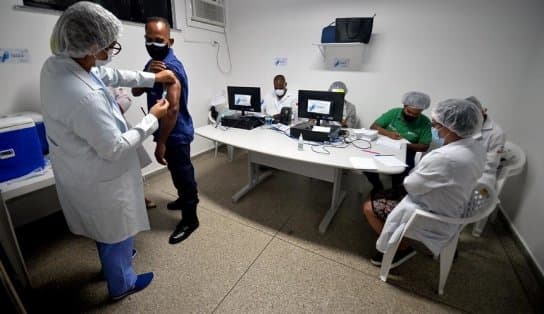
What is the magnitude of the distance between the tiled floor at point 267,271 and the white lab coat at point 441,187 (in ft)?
1.28

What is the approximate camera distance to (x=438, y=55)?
8.93ft

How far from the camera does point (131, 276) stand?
147 centimetres

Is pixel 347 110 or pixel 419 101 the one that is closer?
pixel 419 101

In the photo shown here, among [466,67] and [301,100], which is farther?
[466,67]

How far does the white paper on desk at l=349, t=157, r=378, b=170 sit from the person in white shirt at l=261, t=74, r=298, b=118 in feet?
5.43

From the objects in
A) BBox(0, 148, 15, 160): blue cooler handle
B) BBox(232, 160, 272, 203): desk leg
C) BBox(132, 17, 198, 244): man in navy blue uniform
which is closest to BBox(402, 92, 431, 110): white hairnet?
BBox(232, 160, 272, 203): desk leg

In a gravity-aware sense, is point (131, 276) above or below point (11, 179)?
below

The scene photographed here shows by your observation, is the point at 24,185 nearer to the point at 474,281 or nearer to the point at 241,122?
the point at 241,122

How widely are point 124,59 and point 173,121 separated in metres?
1.52

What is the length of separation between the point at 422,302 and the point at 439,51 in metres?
2.64

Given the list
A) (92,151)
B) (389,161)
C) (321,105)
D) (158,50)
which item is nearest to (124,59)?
(158,50)

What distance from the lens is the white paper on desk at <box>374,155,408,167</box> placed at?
1686 mm

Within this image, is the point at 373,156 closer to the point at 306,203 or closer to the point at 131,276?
the point at 306,203

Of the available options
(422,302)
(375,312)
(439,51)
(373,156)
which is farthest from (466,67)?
(375,312)
